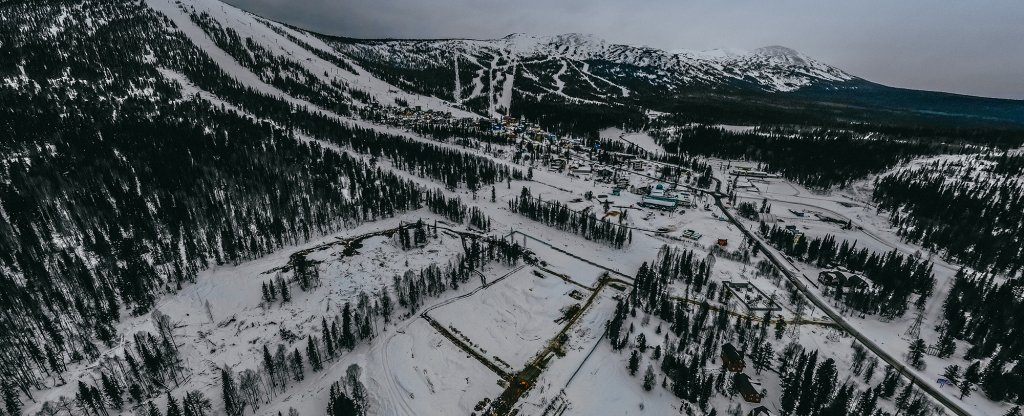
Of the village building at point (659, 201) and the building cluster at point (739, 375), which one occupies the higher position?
the village building at point (659, 201)

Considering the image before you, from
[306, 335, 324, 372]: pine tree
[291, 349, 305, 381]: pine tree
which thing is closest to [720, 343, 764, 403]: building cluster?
[306, 335, 324, 372]: pine tree

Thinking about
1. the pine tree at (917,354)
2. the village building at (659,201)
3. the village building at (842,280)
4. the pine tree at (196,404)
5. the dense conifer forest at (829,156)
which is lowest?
the pine tree at (196,404)

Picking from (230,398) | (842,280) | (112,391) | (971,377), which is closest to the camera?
(112,391)

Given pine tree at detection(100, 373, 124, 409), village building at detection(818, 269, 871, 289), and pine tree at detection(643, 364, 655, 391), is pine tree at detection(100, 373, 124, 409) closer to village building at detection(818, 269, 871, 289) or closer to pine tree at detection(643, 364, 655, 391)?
pine tree at detection(643, 364, 655, 391)

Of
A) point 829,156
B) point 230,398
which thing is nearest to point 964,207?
point 829,156

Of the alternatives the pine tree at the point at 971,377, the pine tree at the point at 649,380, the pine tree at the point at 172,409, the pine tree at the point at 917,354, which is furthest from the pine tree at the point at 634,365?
the pine tree at the point at 172,409

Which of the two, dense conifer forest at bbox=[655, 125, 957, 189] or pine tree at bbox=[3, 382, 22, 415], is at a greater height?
dense conifer forest at bbox=[655, 125, 957, 189]

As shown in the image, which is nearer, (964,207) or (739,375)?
(739,375)

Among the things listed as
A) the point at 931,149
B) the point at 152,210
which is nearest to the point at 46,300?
the point at 152,210

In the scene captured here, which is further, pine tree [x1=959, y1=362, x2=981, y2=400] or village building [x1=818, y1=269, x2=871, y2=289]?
village building [x1=818, y1=269, x2=871, y2=289]

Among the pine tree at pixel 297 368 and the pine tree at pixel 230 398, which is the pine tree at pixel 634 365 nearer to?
the pine tree at pixel 297 368

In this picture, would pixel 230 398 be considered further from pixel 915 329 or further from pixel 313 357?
pixel 915 329
